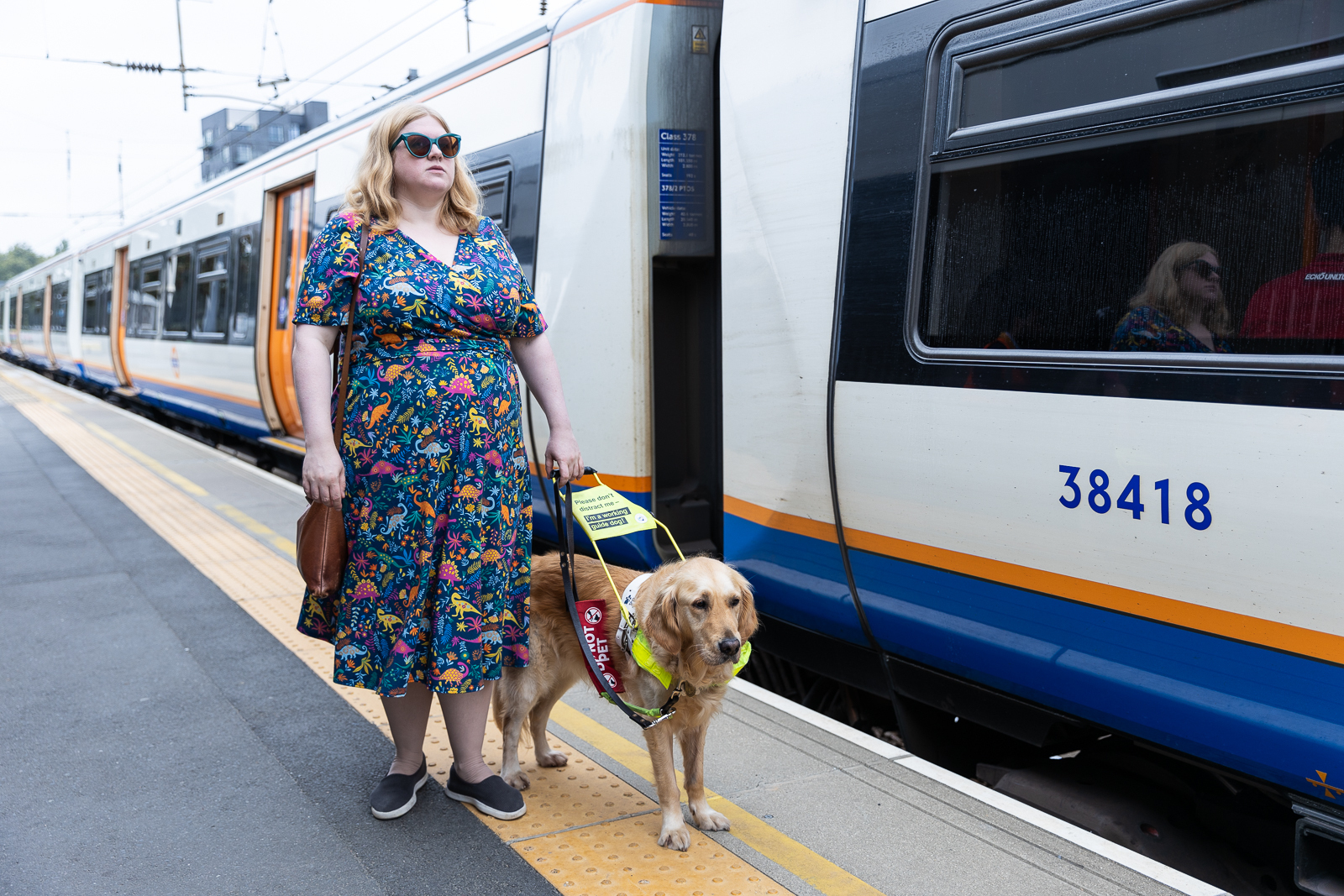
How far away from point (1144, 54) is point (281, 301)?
8.52 m

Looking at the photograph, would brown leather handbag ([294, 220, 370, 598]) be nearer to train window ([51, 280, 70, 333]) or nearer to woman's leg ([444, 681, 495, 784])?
woman's leg ([444, 681, 495, 784])

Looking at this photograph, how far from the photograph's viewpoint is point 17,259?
410ft

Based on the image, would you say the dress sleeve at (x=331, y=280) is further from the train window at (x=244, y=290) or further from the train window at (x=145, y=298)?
the train window at (x=145, y=298)

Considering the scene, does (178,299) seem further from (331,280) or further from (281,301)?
(331,280)

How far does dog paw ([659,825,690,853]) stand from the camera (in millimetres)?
2812

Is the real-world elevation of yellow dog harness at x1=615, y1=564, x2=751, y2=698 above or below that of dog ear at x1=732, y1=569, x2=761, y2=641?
below

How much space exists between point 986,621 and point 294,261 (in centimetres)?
786

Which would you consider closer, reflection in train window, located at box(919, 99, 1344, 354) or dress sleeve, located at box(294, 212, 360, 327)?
reflection in train window, located at box(919, 99, 1344, 354)

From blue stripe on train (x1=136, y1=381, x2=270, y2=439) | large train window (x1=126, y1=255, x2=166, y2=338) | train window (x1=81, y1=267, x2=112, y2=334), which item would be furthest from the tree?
blue stripe on train (x1=136, y1=381, x2=270, y2=439)

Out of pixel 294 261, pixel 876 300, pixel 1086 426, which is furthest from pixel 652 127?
pixel 294 261

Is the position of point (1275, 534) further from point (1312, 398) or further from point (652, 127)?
point (652, 127)

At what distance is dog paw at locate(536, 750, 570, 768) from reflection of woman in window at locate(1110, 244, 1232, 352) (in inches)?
81.7

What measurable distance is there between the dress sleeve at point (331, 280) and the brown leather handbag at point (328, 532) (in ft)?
0.05

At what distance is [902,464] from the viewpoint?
3389 millimetres
